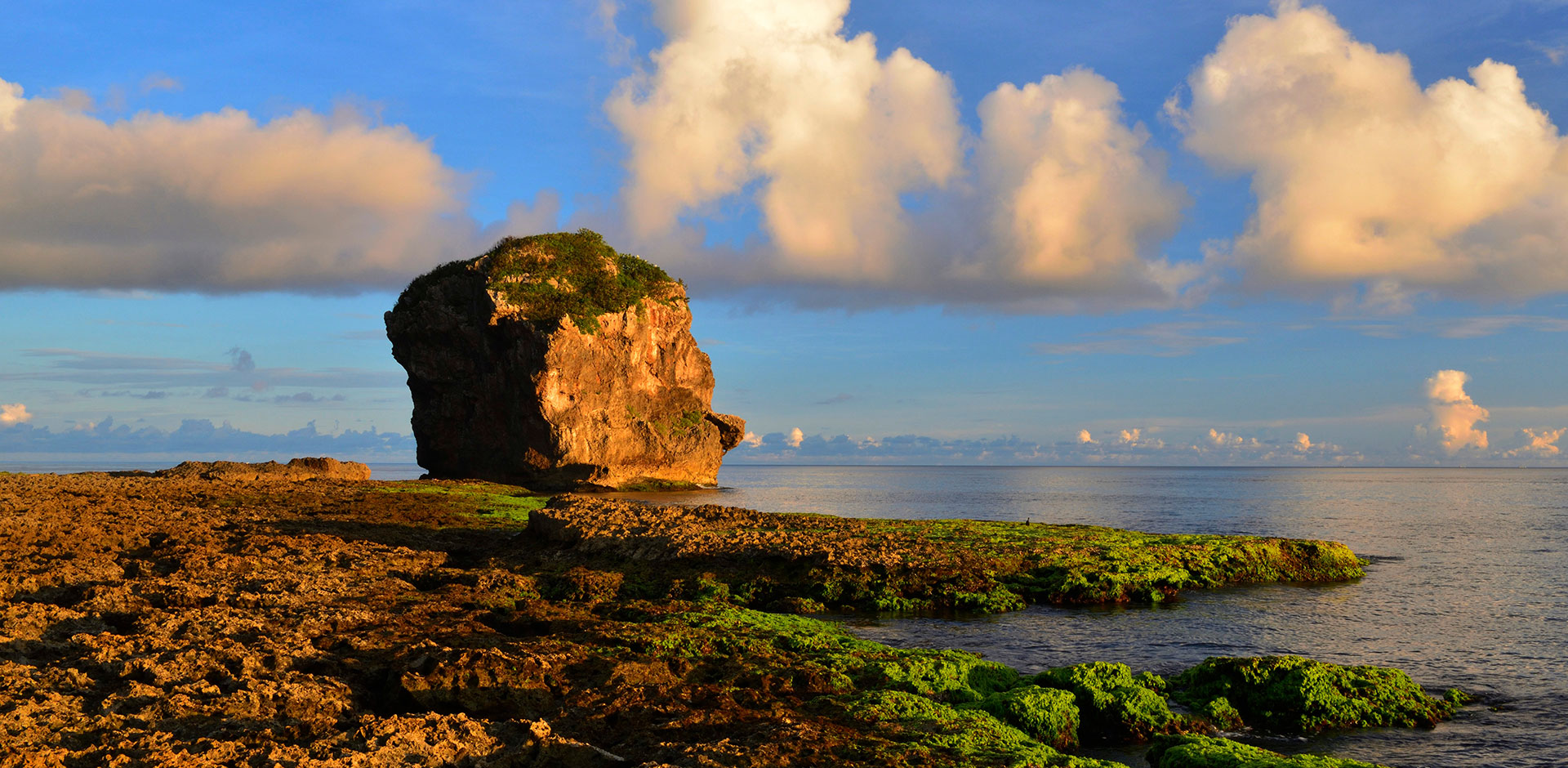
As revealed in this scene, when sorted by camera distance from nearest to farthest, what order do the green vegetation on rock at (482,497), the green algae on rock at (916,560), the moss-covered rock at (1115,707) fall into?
the moss-covered rock at (1115,707), the green algae on rock at (916,560), the green vegetation on rock at (482,497)

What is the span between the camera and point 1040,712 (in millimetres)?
10227

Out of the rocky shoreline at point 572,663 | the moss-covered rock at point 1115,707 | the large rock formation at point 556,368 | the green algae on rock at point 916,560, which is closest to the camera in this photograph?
the rocky shoreline at point 572,663

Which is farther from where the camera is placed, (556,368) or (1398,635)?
(556,368)

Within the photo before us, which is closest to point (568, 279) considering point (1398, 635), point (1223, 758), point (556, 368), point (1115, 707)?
point (556, 368)

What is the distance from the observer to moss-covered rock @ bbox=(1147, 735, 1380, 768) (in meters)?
8.48

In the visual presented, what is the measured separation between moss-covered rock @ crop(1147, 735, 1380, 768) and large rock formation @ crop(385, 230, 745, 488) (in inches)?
2340

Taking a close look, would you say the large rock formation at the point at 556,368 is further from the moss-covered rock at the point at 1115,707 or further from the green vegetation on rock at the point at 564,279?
the moss-covered rock at the point at 1115,707

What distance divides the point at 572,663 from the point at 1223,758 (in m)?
7.15

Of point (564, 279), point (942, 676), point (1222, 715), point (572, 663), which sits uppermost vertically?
point (564, 279)

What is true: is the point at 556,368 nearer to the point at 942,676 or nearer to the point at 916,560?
the point at 916,560

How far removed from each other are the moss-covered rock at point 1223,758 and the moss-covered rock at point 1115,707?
0.97 m

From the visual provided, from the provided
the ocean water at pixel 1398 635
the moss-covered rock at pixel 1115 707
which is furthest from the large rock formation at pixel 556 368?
the moss-covered rock at pixel 1115 707

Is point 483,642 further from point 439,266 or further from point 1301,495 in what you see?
point 1301,495

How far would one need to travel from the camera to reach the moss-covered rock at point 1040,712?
1007cm
